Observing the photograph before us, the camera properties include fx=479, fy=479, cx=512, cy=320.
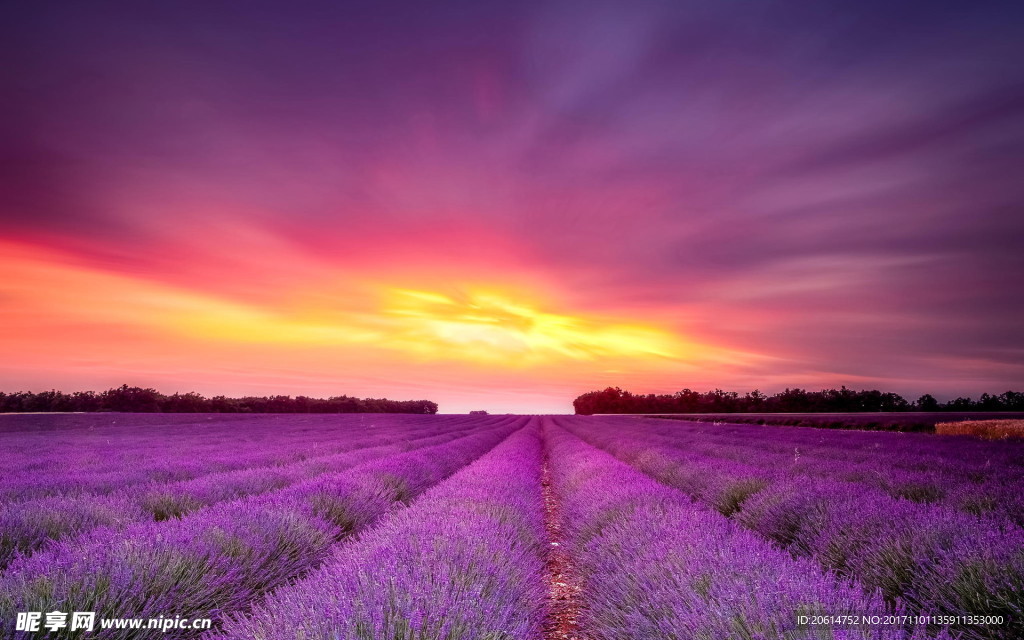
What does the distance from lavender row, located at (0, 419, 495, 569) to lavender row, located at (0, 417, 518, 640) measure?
65 centimetres

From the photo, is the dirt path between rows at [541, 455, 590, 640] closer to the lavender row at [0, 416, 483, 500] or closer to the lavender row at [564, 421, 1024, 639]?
the lavender row at [564, 421, 1024, 639]

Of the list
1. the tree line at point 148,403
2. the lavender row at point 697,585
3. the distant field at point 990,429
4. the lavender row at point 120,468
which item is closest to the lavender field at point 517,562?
the lavender row at point 697,585

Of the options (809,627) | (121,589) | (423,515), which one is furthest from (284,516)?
(809,627)

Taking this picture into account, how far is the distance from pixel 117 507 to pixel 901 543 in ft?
21.6

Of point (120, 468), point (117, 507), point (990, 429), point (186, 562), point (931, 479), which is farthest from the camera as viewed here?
point (990, 429)

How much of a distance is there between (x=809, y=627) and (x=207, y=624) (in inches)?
103

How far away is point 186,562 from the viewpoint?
2693 mm

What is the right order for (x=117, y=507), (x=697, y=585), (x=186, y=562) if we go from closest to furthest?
1. (x=697, y=585)
2. (x=186, y=562)
3. (x=117, y=507)

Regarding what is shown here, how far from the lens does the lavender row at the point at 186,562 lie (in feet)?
7.26

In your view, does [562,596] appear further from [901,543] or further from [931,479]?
[931,479]

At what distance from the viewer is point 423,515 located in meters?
3.87

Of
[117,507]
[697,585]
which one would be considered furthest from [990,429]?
[117,507]

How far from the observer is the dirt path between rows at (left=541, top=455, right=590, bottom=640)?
330 cm

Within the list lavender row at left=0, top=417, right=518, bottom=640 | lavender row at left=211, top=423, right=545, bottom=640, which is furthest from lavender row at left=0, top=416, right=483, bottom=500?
lavender row at left=211, top=423, right=545, bottom=640
